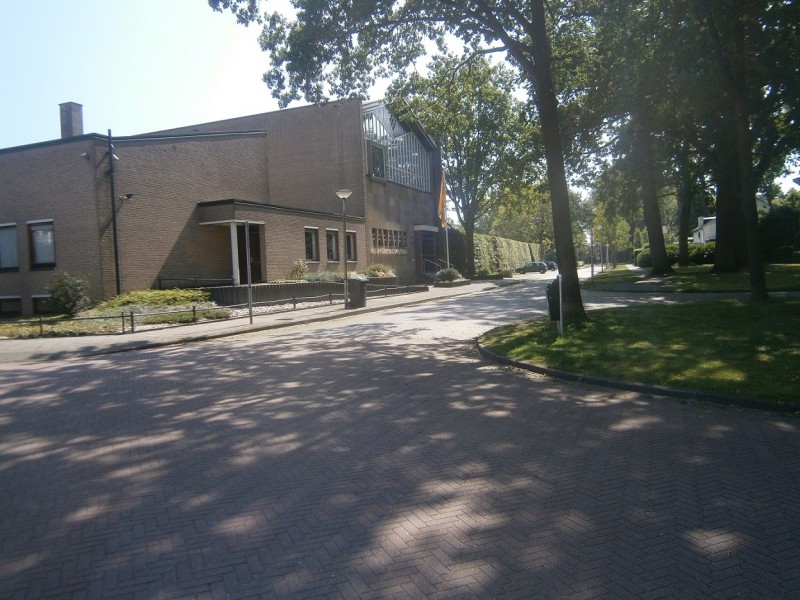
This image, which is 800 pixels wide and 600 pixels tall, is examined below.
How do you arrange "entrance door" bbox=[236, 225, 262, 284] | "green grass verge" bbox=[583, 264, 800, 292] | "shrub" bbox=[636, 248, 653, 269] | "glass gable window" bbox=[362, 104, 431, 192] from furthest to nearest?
"shrub" bbox=[636, 248, 653, 269]
"glass gable window" bbox=[362, 104, 431, 192]
"entrance door" bbox=[236, 225, 262, 284]
"green grass verge" bbox=[583, 264, 800, 292]

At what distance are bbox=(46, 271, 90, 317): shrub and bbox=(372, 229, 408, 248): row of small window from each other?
21742 mm

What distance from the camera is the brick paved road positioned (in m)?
3.41

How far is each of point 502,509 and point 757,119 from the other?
84.3 feet

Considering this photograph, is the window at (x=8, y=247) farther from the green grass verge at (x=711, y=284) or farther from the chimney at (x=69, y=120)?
the green grass verge at (x=711, y=284)

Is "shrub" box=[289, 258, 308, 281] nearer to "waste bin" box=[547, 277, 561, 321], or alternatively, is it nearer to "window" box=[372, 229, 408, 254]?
"window" box=[372, 229, 408, 254]

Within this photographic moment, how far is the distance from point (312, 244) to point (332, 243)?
226cm

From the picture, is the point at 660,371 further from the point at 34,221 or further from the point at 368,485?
the point at 34,221

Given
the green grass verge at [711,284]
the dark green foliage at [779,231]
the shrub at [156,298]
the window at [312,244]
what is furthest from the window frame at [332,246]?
the dark green foliage at [779,231]

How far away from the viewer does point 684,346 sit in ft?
34.5

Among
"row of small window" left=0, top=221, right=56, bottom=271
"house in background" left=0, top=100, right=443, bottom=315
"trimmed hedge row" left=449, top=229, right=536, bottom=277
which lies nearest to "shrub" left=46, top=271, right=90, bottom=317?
"house in background" left=0, top=100, right=443, bottom=315

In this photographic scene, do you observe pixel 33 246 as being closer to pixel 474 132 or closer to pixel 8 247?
pixel 8 247

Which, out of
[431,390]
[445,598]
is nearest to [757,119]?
[431,390]

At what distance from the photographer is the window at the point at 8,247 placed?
76.4 ft

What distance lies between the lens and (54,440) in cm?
638
